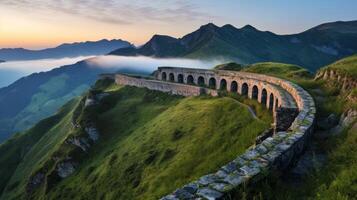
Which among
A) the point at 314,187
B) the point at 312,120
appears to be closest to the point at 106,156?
the point at 312,120

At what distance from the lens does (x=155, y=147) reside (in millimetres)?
65125

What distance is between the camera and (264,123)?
1976 inches

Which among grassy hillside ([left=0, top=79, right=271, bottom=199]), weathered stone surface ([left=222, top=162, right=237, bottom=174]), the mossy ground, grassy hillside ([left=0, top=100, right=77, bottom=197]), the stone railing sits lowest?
grassy hillside ([left=0, top=100, right=77, bottom=197])

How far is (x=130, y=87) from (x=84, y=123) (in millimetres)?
32940

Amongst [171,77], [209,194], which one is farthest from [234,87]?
[209,194]

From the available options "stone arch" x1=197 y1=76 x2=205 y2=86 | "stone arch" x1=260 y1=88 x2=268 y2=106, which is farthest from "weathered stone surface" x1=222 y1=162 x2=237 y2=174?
"stone arch" x1=197 y1=76 x2=205 y2=86

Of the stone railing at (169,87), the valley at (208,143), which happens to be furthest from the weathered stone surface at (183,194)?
the stone railing at (169,87)

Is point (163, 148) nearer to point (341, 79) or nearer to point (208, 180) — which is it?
point (341, 79)

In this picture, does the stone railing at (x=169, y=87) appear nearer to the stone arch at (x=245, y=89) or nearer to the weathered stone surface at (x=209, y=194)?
the stone arch at (x=245, y=89)

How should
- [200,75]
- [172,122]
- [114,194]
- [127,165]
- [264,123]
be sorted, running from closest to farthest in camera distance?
1. [264,123]
2. [114,194]
3. [127,165]
4. [172,122]
5. [200,75]

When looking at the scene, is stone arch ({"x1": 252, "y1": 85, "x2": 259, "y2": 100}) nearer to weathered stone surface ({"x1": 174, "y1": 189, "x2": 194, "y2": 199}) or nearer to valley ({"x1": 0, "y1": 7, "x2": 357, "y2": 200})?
valley ({"x1": 0, "y1": 7, "x2": 357, "y2": 200})

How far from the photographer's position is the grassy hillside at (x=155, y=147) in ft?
158

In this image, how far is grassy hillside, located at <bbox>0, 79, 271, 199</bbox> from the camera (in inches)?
1891

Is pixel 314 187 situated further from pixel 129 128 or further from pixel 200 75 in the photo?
pixel 200 75
